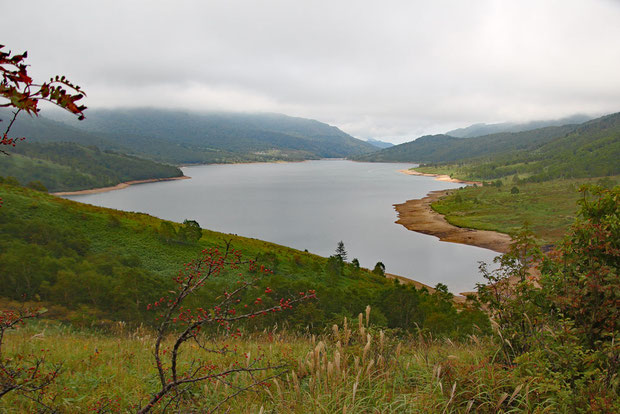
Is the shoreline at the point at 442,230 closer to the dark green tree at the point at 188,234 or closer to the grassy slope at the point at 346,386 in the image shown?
the dark green tree at the point at 188,234

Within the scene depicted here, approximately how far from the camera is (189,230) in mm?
43656

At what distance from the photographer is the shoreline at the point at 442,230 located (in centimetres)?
6644

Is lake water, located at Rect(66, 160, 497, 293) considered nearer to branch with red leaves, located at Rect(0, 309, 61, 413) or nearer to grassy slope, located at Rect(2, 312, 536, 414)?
grassy slope, located at Rect(2, 312, 536, 414)

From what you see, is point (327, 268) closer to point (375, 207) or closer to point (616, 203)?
point (616, 203)

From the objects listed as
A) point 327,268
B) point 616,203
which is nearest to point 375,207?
point 327,268

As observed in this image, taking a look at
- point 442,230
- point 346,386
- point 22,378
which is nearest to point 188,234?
point 22,378

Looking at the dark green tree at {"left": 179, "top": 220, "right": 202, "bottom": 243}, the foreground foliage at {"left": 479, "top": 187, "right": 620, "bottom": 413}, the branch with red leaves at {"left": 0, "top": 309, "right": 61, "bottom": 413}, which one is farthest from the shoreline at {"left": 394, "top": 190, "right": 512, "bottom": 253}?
the branch with red leaves at {"left": 0, "top": 309, "right": 61, "bottom": 413}

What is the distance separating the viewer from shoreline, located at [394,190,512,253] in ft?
218

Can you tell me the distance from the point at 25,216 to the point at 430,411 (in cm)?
4877

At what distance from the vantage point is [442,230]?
76375 mm

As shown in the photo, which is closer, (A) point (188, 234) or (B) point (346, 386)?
(B) point (346, 386)

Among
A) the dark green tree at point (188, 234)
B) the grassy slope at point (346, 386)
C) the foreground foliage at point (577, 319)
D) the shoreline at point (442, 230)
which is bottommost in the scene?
the shoreline at point (442, 230)

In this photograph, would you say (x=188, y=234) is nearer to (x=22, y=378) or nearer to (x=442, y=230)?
(x=22, y=378)

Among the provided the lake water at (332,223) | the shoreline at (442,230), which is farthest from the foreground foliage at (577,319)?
the shoreline at (442,230)
